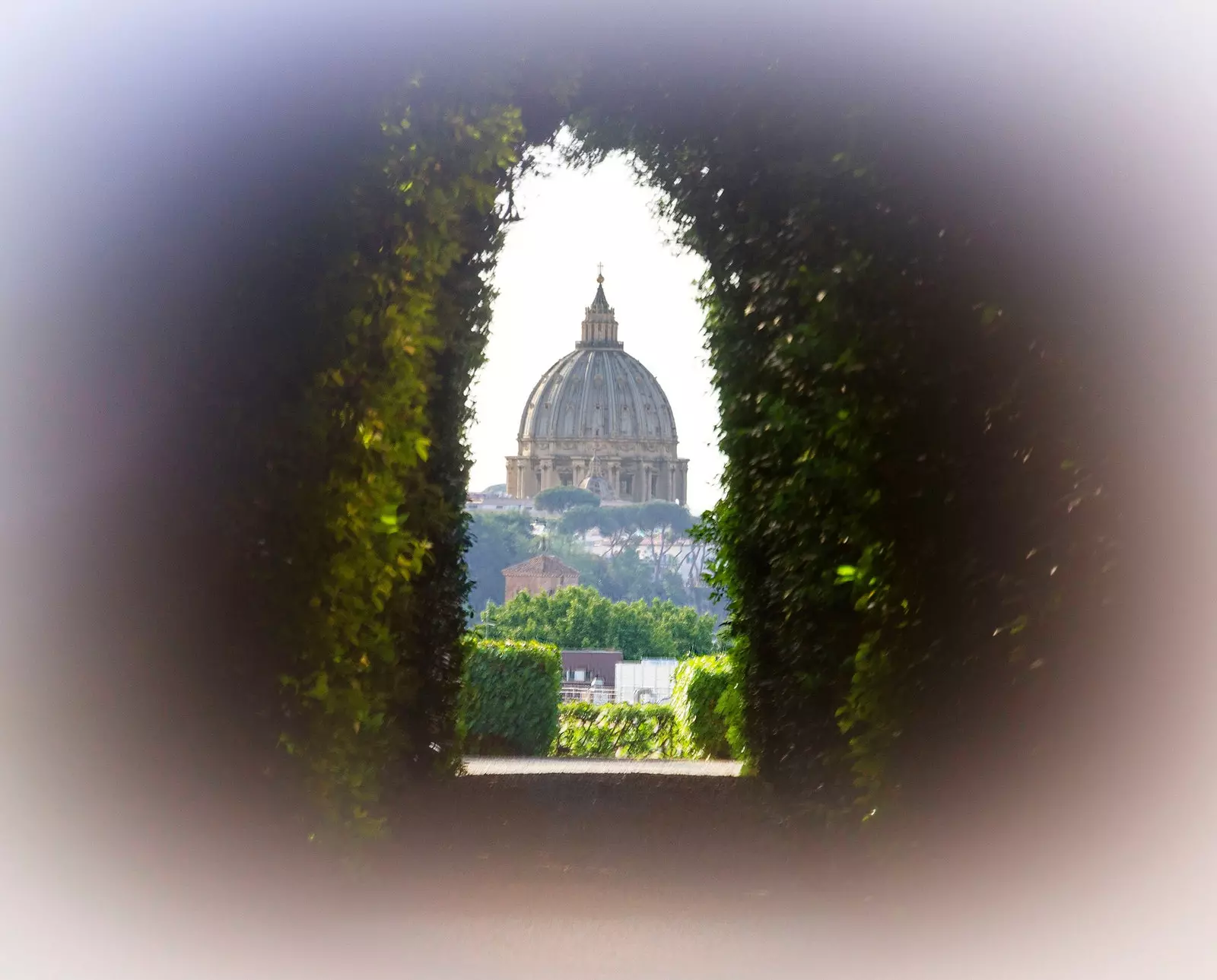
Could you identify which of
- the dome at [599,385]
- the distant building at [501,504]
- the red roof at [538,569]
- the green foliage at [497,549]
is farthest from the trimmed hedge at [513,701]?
the distant building at [501,504]

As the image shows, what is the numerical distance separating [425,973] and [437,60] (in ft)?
13.8

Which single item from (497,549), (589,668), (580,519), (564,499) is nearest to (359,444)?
(589,668)

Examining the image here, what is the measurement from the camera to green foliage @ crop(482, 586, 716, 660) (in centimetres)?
8919

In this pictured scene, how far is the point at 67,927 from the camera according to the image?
5.06 meters

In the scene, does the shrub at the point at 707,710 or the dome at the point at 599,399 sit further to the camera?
the dome at the point at 599,399

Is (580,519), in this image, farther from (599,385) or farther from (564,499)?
(599,385)

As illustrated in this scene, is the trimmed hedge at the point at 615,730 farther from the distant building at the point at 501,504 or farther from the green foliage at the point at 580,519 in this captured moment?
the distant building at the point at 501,504

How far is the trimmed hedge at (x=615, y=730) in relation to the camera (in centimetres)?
2706

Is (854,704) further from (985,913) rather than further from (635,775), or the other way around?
(635,775)

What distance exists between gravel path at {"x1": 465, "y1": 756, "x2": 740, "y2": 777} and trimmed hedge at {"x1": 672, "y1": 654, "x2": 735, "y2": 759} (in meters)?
0.43

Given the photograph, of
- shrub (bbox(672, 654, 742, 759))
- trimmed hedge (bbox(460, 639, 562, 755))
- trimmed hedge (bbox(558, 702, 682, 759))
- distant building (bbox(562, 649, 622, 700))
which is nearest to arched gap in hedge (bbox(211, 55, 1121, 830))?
shrub (bbox(672, 654, 742, 759))

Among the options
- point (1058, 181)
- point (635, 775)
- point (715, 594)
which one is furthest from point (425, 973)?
point (635, 775)

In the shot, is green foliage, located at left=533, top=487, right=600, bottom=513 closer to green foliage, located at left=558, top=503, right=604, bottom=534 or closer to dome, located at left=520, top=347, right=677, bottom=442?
green foliage, located at left=558, top=503, right=604, bottom=534

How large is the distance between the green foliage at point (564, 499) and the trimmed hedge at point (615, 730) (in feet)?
393
